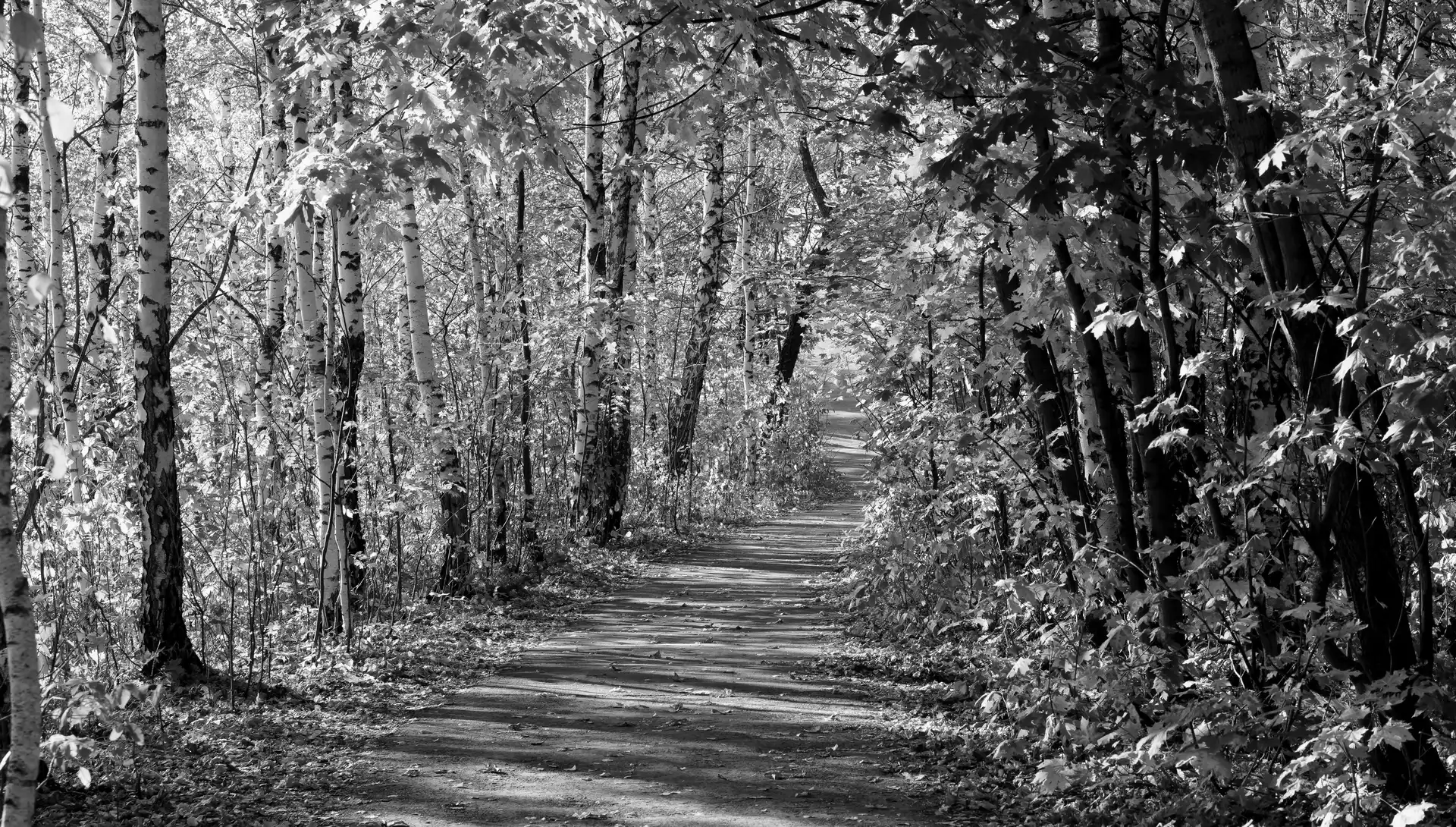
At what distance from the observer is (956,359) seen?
7750 millimetres

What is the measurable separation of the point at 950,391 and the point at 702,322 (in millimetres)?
9510

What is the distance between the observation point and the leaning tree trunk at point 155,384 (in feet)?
22.8

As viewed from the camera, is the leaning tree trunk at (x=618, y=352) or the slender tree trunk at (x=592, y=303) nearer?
the slender tree trunk at (x=592, y=303)

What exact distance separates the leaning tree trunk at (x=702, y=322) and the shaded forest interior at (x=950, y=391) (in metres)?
4.95

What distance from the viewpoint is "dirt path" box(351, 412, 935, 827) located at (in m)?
5.38

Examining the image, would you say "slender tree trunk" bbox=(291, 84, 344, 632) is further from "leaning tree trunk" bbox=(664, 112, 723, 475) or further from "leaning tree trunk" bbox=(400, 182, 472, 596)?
"leaning tree trunk" bbox=(664, 112, 723, 475)

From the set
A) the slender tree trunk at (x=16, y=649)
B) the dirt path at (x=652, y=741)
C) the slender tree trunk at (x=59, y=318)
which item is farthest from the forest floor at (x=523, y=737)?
the slender tree trunk at (x=59, y=318)

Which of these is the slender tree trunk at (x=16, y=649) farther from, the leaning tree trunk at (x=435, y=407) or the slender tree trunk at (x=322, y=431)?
the leaning tree trunk at (x=435, y=407)

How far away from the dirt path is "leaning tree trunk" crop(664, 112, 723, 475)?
841 centimetres

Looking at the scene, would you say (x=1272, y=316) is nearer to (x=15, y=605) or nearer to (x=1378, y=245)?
(x=1378, y=245)

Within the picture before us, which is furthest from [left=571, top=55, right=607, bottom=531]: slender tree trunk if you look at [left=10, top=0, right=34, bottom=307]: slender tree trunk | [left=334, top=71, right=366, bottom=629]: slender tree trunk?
[left=10, top=0, right=34, bottom=307]: slender tree trunk

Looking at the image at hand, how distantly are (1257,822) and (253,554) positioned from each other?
20.3 ft

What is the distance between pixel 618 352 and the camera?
47.5ft

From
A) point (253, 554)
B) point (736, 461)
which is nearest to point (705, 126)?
point (253, 554)
